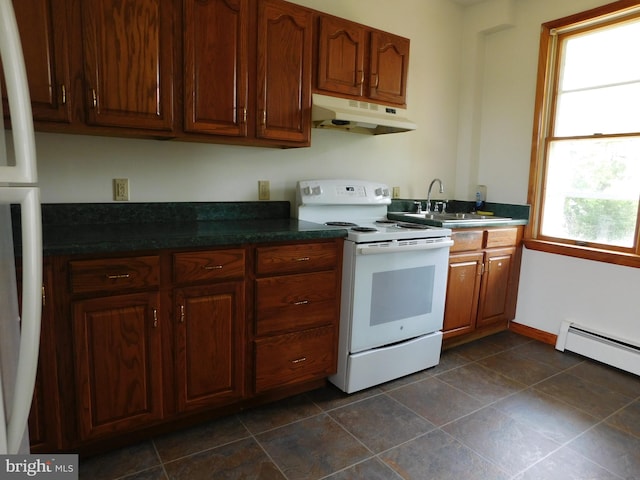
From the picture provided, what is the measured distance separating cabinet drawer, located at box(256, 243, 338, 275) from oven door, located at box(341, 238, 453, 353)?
112 mm

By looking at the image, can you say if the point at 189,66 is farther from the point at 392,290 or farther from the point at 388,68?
the point at 392,290

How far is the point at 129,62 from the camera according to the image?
1.75 meters

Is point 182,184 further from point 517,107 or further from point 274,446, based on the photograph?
point 517,107

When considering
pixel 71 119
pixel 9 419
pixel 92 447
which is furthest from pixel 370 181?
pixel 9 419

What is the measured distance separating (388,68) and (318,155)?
2.35ft

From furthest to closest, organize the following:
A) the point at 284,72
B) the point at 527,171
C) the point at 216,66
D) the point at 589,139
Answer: the point at 527,171, the point at 589,139, the point at 284,72, the point at 216,66

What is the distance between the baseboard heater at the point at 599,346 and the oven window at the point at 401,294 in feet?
3.99

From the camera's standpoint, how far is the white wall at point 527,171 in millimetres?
2766

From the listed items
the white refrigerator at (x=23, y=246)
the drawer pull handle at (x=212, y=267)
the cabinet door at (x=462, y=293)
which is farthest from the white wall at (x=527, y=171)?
the white refrigerator at (x=23, y=246)

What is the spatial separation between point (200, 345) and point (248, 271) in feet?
1.30

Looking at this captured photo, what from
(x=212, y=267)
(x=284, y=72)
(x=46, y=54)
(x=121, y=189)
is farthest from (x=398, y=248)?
(x=46, y=54)

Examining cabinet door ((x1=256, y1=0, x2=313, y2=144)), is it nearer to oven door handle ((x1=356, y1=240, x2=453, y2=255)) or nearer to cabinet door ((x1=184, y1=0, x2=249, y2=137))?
cabinet door ((x1=184, y1=0, x2=249, y2=137))

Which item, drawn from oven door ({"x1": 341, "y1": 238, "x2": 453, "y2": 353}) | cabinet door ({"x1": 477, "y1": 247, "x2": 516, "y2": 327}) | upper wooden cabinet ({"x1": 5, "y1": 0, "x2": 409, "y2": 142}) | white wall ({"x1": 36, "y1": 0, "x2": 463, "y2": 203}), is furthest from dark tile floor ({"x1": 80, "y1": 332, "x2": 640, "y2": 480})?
upper wooden cabinet ({"x1": 5, "y1": 0, "x2": 409, "y2": 142})

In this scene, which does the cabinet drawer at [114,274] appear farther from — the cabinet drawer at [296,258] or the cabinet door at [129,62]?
the cabinet door at [129,62]
